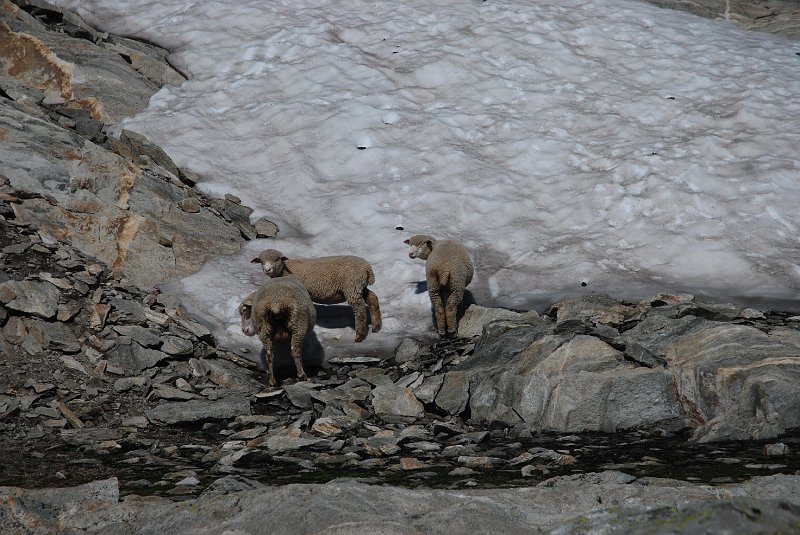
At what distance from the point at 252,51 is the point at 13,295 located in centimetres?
1286

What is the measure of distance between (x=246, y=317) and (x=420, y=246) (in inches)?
136

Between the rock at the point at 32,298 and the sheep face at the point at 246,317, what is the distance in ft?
9.44

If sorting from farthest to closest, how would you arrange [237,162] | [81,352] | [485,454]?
[237,162] → [81,352] → [485,454]

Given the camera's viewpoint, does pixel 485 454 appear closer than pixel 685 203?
Yes

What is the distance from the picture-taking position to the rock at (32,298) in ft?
36.9

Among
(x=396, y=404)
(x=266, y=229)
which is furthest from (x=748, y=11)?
(x=396, y=404)

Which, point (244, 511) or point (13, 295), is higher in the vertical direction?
point (244, 511)

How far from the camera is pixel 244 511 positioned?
547 cm

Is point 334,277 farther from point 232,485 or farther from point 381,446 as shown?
point 232,485

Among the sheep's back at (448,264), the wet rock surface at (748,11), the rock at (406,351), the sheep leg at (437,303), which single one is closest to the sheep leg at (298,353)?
the rock at (406,351)

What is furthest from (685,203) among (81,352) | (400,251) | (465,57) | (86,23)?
(86,23)

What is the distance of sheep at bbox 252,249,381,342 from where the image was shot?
13.2m

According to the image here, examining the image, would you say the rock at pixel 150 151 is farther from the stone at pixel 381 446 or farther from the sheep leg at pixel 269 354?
the stone at pixel 381 446

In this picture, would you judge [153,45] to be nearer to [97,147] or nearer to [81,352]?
→ [97,147]
